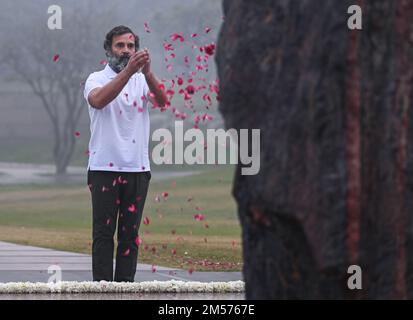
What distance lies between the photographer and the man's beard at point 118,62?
31.6 feet

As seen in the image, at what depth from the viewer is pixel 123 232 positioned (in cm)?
968

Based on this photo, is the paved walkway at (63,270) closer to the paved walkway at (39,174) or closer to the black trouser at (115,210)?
the black trouser at (115,210)

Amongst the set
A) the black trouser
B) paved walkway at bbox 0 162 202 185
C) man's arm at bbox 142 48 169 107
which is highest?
man's arm at bbox 142 48 169 107

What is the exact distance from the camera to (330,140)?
18.3 feet

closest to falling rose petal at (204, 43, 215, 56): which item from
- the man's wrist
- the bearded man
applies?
the man's wrist

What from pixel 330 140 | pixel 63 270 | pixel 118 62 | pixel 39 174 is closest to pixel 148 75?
pixel 118 62

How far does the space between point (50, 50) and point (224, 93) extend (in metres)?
53.8

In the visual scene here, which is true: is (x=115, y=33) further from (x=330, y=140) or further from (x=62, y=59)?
(x=62, y=59)

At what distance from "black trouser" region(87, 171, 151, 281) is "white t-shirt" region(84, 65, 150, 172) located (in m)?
0.07

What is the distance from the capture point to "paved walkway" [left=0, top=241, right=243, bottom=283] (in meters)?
11.1

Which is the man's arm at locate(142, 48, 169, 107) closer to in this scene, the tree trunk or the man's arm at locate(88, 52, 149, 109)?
the man's arm at locate(88, 52, 149, 109)

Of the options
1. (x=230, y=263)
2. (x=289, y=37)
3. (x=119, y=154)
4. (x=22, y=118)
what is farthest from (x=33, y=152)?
(x=289, y=37)

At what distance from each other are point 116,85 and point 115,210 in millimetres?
989
